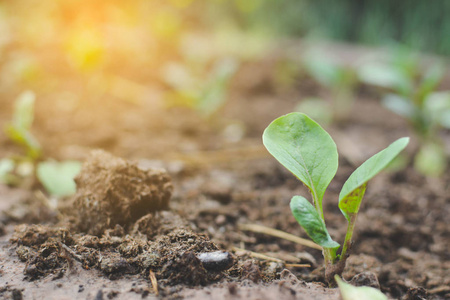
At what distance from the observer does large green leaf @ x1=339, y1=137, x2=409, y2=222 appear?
0.66 metres

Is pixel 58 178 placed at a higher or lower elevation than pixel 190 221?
higher

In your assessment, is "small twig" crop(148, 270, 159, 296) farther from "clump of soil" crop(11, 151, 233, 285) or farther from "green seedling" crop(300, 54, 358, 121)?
"green seedling" crop(300, 54, 358, 121)

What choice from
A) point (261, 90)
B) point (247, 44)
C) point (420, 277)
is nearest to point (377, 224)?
point (420, 277)

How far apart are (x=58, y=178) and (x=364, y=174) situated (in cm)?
90

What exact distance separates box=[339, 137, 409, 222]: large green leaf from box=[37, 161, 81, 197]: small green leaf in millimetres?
808

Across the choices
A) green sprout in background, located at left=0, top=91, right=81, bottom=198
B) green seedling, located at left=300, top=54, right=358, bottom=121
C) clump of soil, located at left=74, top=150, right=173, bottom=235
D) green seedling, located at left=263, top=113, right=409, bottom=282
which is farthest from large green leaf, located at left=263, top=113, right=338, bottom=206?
green seedling, located at left=300, top=54, right=358, bottom=121

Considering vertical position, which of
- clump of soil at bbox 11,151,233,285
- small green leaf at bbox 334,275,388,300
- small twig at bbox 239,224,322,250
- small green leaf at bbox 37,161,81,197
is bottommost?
small twig at bbox 239,224,322,250

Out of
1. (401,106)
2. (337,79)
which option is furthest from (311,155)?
(337,79)

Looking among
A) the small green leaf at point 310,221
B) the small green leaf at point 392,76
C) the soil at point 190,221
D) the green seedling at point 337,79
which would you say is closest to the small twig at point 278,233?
the soil at point 190,221

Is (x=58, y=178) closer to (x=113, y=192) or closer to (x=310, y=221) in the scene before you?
(x=113, y=192)

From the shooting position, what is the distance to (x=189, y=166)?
Answer: 1.57 meters

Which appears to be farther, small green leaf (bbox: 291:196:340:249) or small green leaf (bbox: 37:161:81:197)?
small green leaf (bbox: 37:161:81:197)

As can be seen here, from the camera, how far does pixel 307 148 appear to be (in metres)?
0.83

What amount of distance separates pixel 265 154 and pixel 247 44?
6.69 feet
